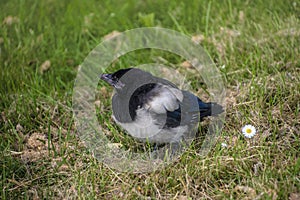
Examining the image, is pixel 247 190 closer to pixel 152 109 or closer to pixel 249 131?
pixel 249 131

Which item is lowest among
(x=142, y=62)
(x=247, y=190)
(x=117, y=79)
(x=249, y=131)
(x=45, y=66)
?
(x=247, y=190)

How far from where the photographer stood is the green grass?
3.34 metres

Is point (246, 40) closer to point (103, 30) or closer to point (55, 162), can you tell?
point (103, 30)

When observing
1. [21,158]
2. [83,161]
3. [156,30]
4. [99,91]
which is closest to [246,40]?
[156,30]

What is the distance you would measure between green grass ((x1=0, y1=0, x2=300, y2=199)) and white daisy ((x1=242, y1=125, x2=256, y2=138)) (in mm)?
50

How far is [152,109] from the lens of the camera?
3.66 metres

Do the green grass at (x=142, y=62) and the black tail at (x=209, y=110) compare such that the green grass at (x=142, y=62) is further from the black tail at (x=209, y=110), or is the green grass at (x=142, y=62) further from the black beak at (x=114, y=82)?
the black beak at (x=114, y=82)

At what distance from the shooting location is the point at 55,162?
3.70m

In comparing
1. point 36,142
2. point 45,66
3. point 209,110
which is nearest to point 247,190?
point 209,110

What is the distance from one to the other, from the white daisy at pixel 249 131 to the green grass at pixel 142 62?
5 centimetres

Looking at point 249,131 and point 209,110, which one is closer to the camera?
point 249,131

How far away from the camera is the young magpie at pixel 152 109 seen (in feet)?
12.1

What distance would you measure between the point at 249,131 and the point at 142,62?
185 centimetres

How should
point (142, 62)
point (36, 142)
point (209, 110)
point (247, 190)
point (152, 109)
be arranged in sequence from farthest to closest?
1. point (142, 62)
2. point (36, 142)
3. point (209, 110)
4. point (152, 109)
5. point (247, 190)
